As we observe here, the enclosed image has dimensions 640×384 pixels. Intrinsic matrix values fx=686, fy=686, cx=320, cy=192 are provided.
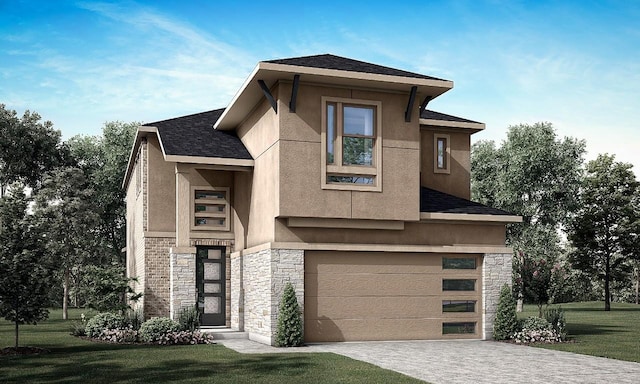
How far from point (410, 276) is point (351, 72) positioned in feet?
19.5

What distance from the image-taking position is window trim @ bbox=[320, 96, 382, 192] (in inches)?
717

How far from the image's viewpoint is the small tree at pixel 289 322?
689 inches

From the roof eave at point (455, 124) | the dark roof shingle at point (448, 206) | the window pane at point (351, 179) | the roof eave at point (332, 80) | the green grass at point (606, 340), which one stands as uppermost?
the roof eave at point (332, 80)

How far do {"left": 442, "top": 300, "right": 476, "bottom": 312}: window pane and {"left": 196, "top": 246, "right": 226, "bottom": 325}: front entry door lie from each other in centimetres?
742

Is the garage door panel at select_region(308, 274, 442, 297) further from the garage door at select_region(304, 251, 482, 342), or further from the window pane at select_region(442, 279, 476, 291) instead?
the window pane at select_region(442, 279, 476, 291)

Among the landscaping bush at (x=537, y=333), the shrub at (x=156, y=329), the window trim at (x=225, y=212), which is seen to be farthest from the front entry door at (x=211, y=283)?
the landscaping bush at (x=537, y=333)

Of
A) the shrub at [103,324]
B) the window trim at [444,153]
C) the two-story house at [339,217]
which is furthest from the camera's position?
the window trim at [444,153]

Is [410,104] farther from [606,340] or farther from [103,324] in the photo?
[103,324]

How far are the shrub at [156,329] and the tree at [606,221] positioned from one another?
29.7 m

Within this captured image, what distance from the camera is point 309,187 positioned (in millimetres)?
18031

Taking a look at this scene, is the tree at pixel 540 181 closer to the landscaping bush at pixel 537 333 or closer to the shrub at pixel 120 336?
the landscaping bush at pixel 537 333

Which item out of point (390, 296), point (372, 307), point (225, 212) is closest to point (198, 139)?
point (225, 212)

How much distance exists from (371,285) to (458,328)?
2.96 metres

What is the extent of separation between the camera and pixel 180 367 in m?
13.6
